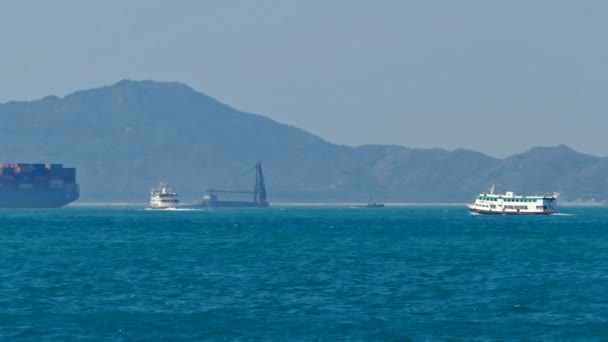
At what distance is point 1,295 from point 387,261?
37.9m

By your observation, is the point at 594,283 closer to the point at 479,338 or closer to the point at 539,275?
the point at 539,275

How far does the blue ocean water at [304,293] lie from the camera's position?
5800 cm

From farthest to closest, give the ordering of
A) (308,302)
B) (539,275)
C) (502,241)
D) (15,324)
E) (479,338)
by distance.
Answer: (502,241), (539,275), (308,302), (15,324), (479,338)

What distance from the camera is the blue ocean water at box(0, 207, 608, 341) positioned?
58.0m

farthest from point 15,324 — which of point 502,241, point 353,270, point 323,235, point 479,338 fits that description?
point 323,235

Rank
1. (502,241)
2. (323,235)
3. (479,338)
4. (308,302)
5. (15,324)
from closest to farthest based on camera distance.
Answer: (479,338) → (15,324) → (308,302) → (502,241) → (323,235)

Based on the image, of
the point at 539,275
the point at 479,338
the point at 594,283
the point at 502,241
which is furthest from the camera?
the point at 502,241

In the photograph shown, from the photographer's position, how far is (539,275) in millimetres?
86250

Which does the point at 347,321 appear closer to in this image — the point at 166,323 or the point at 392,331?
the point at 392,331

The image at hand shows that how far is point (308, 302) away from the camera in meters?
68.2

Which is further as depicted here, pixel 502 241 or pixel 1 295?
pixel 502 241

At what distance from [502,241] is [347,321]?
8169 cm

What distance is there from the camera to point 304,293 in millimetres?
73000

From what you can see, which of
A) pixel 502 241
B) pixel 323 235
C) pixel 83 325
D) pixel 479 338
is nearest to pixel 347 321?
→ pixel 479 338
